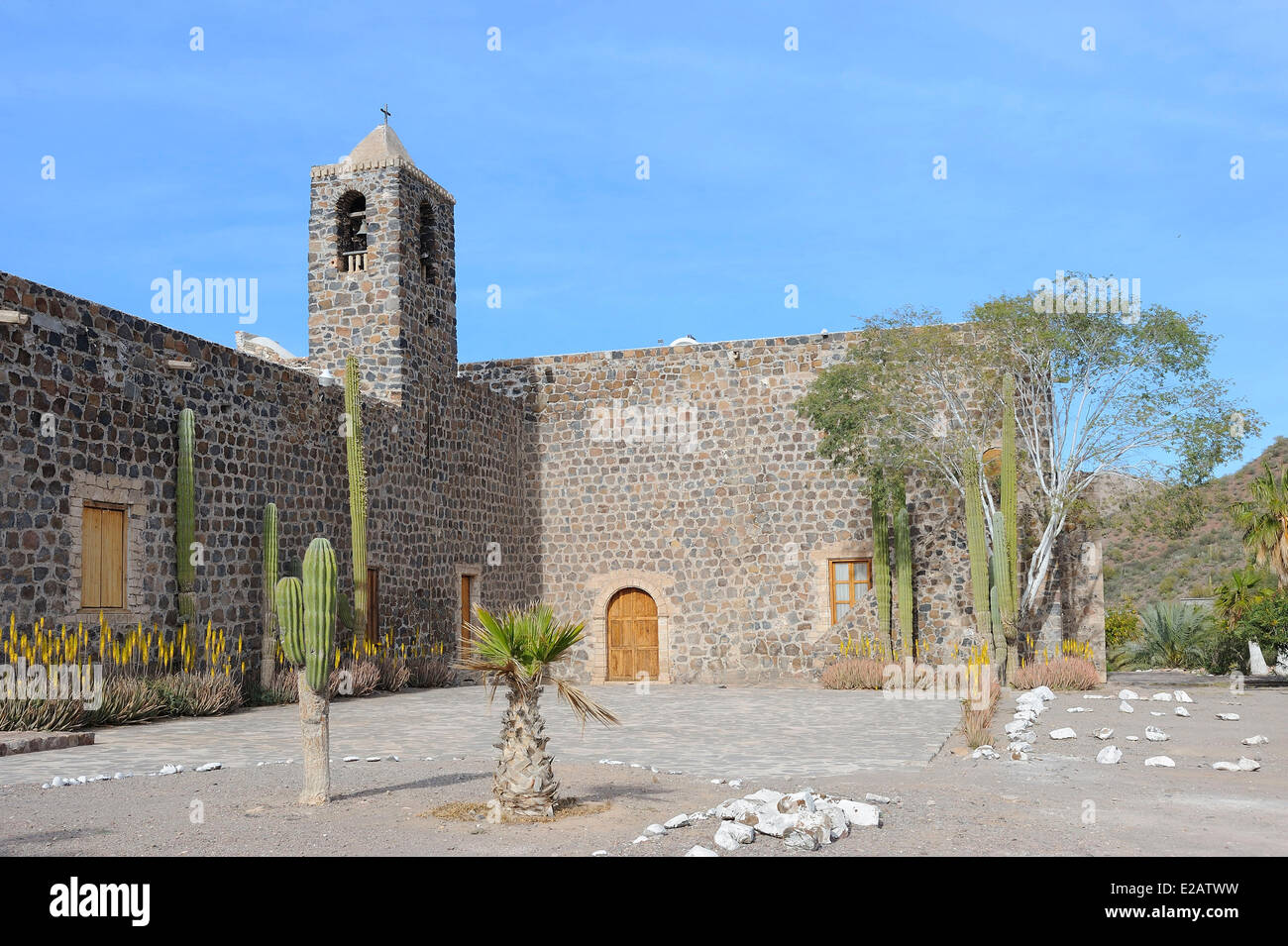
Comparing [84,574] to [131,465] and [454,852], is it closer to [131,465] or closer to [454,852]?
[131,465]

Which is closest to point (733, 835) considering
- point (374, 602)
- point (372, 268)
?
point (374, 602)

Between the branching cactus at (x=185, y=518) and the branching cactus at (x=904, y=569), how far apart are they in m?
10.0

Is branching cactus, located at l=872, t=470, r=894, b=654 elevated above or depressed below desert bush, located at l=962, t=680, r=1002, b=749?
above

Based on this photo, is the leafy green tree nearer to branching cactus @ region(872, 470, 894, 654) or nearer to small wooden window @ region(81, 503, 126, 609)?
branching cactus @ region(872, 470, 894, 654)

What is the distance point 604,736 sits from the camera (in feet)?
34.0

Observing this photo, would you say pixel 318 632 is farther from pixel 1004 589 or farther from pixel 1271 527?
pixel 1271 527

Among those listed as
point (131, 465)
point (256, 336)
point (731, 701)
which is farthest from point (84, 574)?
point (256, 336)

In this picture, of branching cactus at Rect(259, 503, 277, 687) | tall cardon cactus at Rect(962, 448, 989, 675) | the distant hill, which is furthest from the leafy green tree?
the distant hill

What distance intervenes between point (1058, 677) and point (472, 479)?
9.36 meters

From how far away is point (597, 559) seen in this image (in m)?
20.1

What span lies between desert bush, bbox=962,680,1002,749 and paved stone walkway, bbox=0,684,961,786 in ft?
0.77

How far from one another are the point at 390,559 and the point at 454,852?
1161 centimetres

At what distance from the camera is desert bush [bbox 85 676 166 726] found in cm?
1059

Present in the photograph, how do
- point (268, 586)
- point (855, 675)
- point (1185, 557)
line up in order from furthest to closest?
point (1185, 557) → point (855, 675) → point (268, 586)
